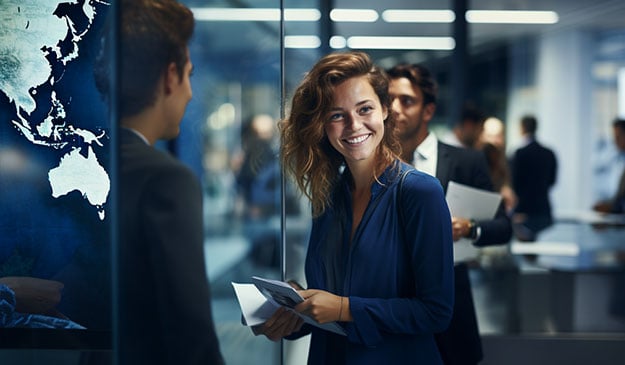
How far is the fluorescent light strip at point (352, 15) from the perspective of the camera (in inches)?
242

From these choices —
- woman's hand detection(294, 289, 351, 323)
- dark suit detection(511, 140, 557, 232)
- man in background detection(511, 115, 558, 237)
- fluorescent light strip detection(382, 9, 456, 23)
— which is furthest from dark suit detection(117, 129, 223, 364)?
dark suit detection(511, 140, 557, 232)

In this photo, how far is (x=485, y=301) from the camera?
4816 millimetres

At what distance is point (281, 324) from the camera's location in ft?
6.27

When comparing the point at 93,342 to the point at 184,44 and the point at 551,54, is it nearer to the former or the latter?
the point at 184,44

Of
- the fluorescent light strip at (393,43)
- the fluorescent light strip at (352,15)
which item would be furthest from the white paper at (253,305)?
the fluorescent light strip at (352,15)

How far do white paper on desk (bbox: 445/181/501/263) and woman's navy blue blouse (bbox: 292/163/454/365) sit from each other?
71 cm

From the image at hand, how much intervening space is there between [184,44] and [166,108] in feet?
0.65

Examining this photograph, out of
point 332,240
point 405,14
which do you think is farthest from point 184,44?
point 405,14

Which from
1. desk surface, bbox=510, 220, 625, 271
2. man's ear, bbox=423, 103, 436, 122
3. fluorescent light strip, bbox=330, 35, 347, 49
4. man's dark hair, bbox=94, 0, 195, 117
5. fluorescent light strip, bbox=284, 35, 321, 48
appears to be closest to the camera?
man's dark hair, bbox=94, 0, 195, 117

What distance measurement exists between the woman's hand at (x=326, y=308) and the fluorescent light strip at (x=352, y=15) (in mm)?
4623

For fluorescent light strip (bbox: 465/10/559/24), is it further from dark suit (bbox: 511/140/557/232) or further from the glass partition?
the glass partition

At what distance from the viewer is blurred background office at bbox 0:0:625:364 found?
8.21 ft

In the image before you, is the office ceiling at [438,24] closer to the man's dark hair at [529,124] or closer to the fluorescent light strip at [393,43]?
the fluorescent light strip at [393,43]

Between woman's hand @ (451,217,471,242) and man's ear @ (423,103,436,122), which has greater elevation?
man's ear @ (423,103,436,122)
